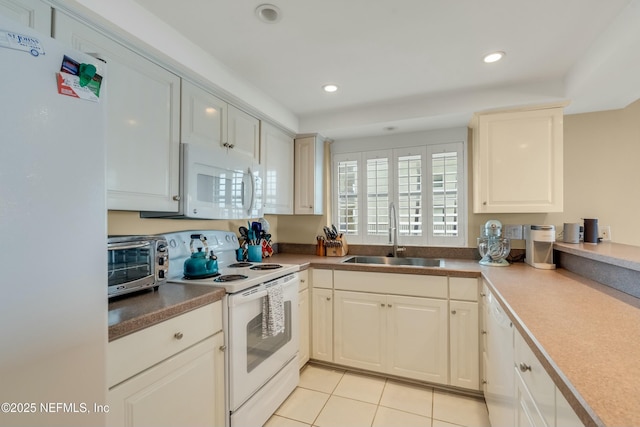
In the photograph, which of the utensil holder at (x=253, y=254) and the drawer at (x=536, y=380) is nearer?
Result: the drawer at (x=536, y=380)

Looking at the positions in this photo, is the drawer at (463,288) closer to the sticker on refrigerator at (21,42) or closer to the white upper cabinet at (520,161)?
the white upper cabinet at (520,161)

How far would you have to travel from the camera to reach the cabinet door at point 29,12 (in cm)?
104

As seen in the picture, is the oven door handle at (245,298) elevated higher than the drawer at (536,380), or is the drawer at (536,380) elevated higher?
the oven door handle at (245,298)

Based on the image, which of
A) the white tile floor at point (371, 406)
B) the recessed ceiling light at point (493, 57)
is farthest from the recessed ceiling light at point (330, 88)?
the white tile floor at point (371, 406)

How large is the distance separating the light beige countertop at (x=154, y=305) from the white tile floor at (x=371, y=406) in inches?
39.9

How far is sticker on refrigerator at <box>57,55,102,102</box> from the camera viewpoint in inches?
31.5

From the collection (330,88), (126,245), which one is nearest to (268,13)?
(330,88)

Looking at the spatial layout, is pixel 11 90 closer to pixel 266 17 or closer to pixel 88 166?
pixel 88 166

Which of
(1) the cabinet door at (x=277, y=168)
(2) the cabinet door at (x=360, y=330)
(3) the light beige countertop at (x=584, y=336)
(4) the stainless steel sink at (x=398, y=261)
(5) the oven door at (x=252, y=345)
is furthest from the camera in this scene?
(4) the stainless steel sink at (x=398, y=261)

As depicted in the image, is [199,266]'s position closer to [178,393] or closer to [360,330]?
[178,393]

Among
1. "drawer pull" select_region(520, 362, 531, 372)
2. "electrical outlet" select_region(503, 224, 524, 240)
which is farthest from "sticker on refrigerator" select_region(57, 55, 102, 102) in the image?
"electrical outlet" select_region(503, 224, 524, 240)

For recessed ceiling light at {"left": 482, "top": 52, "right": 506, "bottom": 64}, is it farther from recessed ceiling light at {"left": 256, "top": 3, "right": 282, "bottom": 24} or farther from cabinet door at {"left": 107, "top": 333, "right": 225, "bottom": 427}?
cabinet door at {"left": 107, "top": 333, "right": 225, "bottom": 427}

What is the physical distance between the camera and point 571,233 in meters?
2.22

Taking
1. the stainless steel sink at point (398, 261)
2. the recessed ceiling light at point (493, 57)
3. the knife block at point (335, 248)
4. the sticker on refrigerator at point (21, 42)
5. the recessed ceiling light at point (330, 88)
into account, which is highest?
the recessed ceiling light at point (330, 88)
